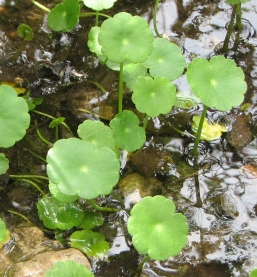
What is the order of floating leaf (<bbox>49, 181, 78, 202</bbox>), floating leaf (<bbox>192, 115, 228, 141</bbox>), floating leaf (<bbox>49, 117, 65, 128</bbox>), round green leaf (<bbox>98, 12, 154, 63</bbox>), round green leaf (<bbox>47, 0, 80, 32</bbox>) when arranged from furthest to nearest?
1. round green leaf (<bbox>47, 0, 80, 32</bbox>)
2. floating leaf (<bbox>192, 115, 228, 141</bbox>)
3. floating leaf (<bbox>49, 117, 65, 128</bbox>)
4. round green leaf (<bbox>98, 12, 154, 63</bbox>)
5. floating leaf (<bbox>49, 181, 78, 202</bbox>)

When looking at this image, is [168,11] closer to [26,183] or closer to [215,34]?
[215,34]

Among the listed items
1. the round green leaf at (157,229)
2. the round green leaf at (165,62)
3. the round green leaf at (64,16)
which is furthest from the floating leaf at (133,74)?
the round green leaf at (157,229)

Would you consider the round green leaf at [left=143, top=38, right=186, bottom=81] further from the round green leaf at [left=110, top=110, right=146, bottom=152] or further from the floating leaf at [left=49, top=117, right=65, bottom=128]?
the floating leaf at [left=49, top=117, right=65, bottom=128]

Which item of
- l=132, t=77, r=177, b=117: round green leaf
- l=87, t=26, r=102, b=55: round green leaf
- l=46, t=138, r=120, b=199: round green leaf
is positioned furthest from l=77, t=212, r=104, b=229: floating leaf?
l=87, t=26, r=102, b=55: round green leaf

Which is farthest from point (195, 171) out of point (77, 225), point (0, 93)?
point (0, 93)

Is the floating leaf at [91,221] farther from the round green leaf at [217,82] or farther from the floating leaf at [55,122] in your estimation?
the round green leaf at [217,82]

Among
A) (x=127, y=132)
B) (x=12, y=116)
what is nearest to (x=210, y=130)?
(x=127, y=132)
